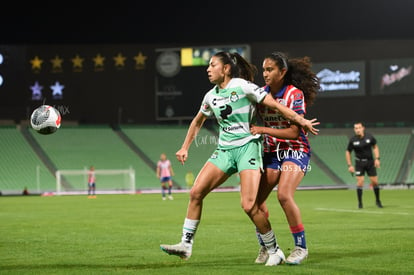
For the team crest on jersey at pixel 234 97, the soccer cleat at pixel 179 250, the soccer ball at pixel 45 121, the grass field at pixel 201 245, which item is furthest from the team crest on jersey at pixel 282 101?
the soccer ball at pixel 45 121

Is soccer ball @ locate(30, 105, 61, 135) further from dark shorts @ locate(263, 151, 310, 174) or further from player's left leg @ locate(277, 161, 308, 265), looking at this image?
player's left leg @ locate(277, 161, 308, 265)

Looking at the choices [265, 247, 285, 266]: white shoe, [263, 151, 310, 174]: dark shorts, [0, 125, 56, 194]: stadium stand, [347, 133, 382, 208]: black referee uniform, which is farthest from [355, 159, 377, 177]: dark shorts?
[0, 125, 56, 194]: stadium stand

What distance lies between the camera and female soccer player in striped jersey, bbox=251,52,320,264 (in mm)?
8438

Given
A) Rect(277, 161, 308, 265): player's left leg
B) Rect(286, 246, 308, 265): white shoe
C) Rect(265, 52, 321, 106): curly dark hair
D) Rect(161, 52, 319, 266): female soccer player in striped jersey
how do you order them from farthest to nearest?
Rect(265, 52, 321, 106): curly dark hair → Rect(277, 161, 308, 265): player's left leg → Rect(286, 246, 308, 265): white shoe → Rect(161, 52, 319, 266): female soccer player in striped jersey

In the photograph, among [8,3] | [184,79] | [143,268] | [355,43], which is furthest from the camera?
[8,3]

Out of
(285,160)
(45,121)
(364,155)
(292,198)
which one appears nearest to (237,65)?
(285,160)

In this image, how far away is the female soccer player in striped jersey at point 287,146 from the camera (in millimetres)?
8438

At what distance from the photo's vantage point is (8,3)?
5050 cm

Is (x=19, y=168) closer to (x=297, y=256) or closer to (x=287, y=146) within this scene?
(x=287, y=146)

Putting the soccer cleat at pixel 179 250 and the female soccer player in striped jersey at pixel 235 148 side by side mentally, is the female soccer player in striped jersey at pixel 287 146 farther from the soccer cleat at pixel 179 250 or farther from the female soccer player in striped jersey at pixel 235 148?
the soccer cleat at pixel 179 250

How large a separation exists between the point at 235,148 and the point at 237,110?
423mm

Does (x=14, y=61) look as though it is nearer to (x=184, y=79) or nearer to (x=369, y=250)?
(x=184, y=79)

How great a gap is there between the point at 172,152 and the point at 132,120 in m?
3.62

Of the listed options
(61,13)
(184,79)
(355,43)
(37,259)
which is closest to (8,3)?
(61,13)
